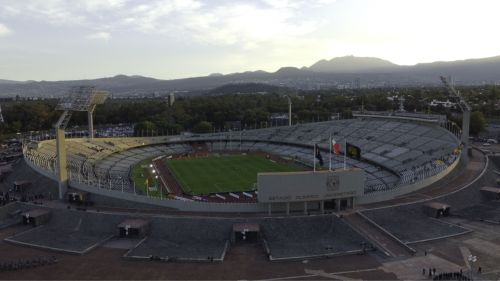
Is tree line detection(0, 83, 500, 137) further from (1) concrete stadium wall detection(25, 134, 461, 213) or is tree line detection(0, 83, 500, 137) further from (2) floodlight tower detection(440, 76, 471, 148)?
(1) concrete stadium wall detection(25, 134, 461, 213)

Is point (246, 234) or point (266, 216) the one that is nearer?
point (246, 234)

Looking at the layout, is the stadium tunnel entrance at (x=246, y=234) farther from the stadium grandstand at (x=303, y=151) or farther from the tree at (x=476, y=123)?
the tree at (x=476, y=123)

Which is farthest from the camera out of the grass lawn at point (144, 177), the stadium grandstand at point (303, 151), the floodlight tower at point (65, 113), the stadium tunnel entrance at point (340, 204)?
the grass lawn at point (144, 177)

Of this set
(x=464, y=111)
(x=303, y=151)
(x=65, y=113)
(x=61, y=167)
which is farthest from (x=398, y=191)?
(x=303, y=151)

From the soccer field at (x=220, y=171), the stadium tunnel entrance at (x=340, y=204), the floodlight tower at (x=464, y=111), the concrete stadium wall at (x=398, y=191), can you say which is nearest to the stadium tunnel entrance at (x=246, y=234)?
the stadium tunnel entrance at (x=340, y=204)

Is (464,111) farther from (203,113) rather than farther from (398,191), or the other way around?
(203,113)

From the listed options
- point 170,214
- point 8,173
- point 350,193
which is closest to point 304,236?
point 350,193

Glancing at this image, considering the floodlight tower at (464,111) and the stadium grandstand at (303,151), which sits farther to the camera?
the floodlight tower at (464,111)
